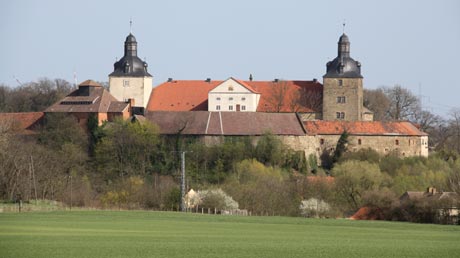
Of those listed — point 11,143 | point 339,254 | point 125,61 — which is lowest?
point 339,254

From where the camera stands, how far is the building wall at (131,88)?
97500mm

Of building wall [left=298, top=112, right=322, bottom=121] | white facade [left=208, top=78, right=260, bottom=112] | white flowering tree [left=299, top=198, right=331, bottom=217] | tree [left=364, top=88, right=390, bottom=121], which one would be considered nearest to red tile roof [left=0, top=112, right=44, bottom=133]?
white facade [left=208, top=78, right=260, bottom=112]

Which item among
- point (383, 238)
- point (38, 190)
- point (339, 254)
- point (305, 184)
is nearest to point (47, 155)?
point (38, 190)

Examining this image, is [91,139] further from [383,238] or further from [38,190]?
[383,238]

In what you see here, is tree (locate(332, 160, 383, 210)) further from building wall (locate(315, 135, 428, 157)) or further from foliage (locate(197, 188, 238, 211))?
building wall (locate(315, 135, 428, 157))

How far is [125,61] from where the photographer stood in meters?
99.4

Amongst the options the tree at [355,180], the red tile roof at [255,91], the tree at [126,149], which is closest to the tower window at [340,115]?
the red tile roof at [255,91]

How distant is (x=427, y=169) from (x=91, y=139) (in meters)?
20.4

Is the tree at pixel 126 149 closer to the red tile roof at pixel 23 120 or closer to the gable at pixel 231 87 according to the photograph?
the red tile roof at pixel 23 120

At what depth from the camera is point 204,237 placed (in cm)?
3888

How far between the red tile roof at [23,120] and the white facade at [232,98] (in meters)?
12.9

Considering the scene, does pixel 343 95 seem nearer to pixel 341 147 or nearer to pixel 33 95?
pixel 341 147

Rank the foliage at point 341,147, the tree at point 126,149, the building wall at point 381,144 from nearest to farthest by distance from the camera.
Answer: the tree at point 126,149
the foliage at point 341,147
the building wall at point 381,144

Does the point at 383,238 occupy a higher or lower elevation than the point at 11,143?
lower
